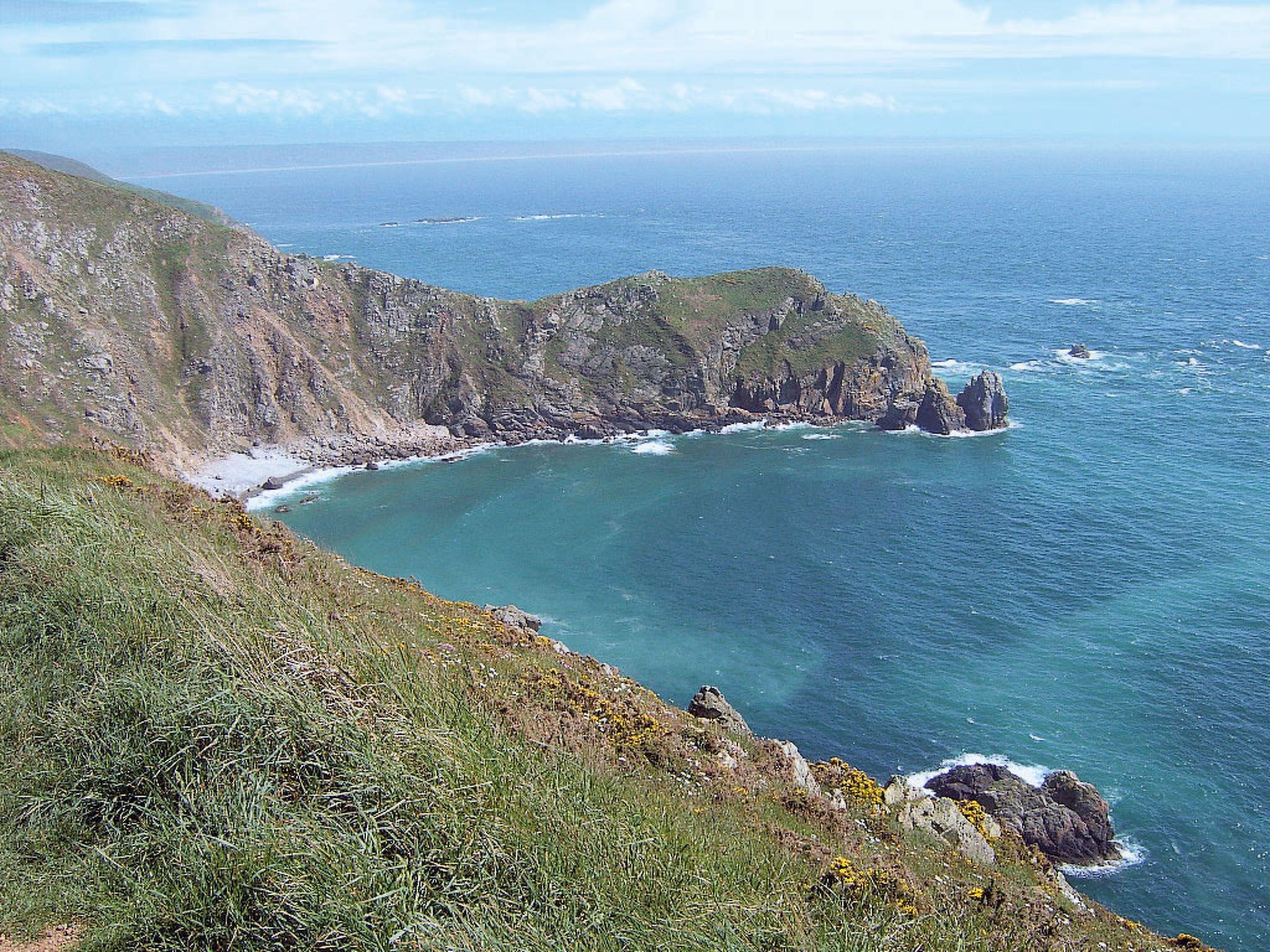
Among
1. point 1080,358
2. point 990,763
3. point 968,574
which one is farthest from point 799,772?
point 1080,358

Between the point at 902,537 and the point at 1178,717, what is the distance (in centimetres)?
2646

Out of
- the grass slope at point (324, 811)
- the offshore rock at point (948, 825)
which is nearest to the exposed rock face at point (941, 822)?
the offshore rock at point (948, 825)

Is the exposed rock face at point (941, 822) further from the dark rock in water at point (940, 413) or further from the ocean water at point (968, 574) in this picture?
the dark rock in water at point (940, 413)

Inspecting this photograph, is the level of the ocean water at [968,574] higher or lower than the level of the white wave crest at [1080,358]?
lower

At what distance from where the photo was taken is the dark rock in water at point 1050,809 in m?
39.5

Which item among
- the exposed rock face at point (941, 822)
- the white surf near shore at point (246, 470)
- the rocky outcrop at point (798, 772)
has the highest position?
the rocky outcrop at point (798, 772)

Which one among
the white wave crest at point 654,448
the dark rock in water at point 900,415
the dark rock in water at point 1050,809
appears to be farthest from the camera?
the dark rock in water at point 900,415

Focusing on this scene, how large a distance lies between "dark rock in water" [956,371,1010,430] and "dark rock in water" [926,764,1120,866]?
59018 mm

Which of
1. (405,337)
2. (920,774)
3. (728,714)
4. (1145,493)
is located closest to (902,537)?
(1145,493)

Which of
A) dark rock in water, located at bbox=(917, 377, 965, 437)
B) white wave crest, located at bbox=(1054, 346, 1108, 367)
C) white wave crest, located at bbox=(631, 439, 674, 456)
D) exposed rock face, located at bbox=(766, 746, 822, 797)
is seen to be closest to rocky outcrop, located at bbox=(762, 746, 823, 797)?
exposed rock face, located at bbox=(766, 746, 822, 797)

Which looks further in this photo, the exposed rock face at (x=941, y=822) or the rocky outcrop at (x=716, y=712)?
the rocky outcrop at (x=716, y=712)

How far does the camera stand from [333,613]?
16.7 meters

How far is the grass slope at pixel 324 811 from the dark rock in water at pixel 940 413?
275 ft

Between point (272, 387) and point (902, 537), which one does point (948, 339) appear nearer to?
point (902, 537)
